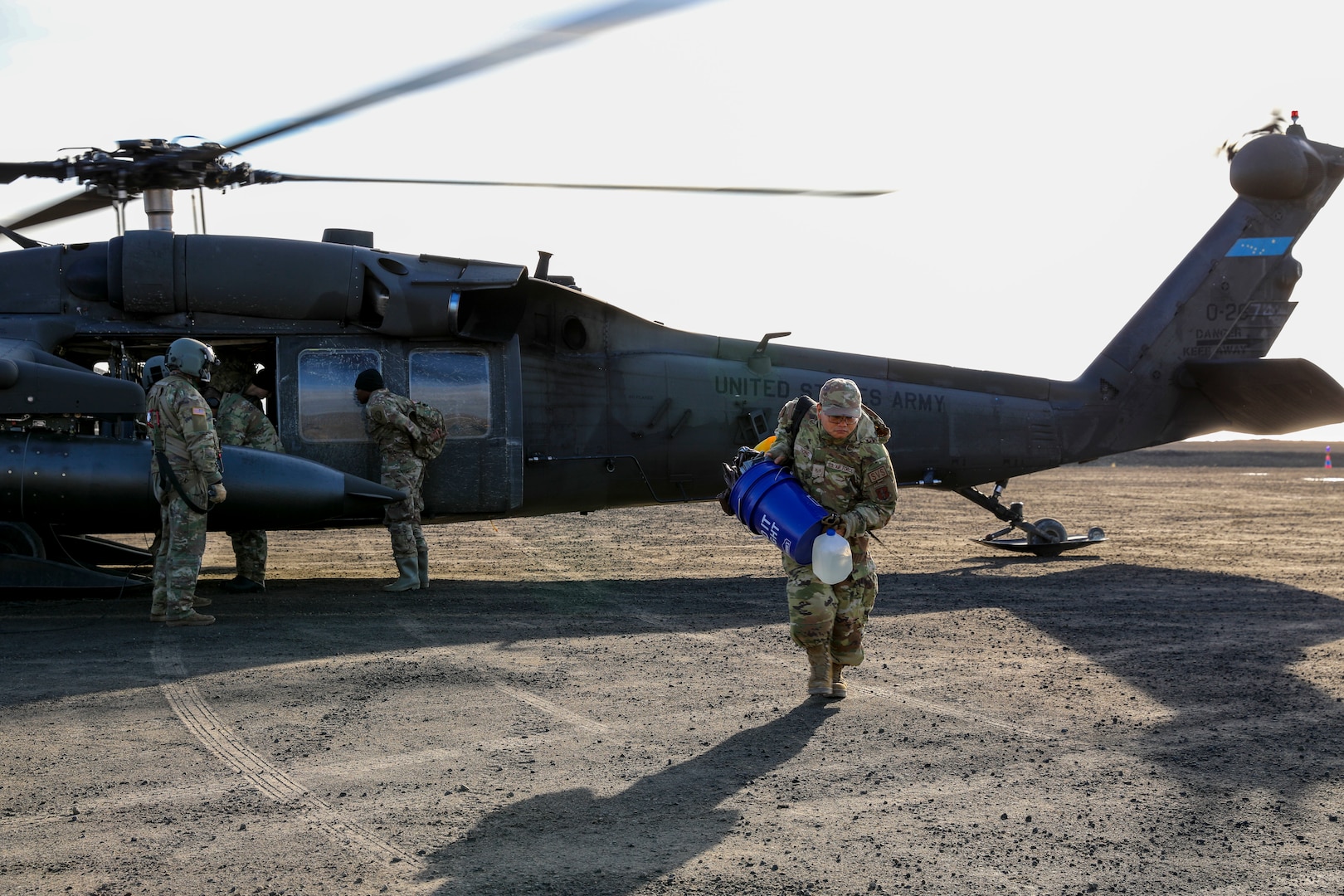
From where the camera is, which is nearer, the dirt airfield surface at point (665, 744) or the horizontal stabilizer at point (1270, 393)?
the dirt airfield surface at point (665, 744)

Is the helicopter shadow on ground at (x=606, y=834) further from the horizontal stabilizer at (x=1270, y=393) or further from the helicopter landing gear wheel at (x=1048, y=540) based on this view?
the horizontal stabilizer at (x=1270, y=393)

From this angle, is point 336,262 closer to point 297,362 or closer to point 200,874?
point 297,362

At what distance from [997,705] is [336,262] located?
22.3ft

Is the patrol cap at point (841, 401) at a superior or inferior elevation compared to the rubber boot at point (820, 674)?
superior

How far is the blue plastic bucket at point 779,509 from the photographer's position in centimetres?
597

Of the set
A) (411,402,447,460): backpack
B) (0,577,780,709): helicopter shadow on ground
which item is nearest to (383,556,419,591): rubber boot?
(0,577,780,709): helicopter shadow on ground

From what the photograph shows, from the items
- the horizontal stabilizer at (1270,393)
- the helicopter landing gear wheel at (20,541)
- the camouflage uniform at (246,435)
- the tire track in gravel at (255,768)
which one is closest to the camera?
the tire track in gravel at (255,768)

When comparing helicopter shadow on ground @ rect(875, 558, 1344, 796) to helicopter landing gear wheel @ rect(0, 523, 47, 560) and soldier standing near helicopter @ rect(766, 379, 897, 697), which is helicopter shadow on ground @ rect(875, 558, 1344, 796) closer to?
soldier standing near helicopter @ rect(766, 379, 897, 697)

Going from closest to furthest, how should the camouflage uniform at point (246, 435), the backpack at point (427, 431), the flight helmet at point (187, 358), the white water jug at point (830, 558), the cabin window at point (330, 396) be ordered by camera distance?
the white water jug at point (830, 558) → the flight helmet at point (187, 358) → the camouflage uniform at point (246, 435) → the backpack at point (427, 431) → the cabin window at point (330, 396)

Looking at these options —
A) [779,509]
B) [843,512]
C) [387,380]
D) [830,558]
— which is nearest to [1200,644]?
[843,512]

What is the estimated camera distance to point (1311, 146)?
43.4 ft

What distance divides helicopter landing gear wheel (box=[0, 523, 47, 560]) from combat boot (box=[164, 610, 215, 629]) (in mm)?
1814

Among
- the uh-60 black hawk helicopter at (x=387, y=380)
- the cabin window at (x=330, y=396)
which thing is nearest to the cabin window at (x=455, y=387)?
the uh-60 black hawk helicopter at (x=387, y=380)

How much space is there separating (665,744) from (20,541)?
21.6 ft
